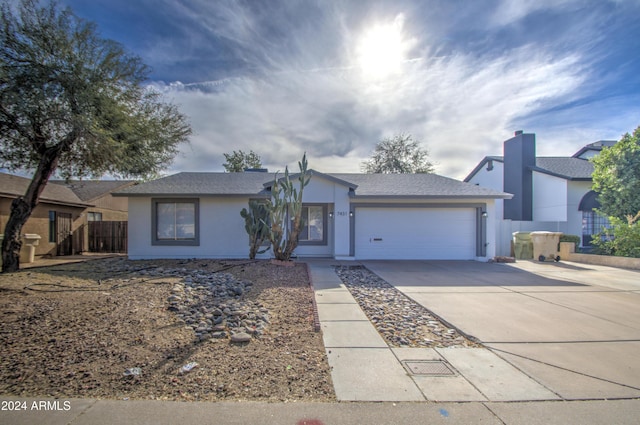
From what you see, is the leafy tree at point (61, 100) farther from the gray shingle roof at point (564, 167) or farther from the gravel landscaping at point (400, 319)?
the gray shingle roof at point (564, 167)

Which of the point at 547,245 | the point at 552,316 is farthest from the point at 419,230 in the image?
the point at 552,316

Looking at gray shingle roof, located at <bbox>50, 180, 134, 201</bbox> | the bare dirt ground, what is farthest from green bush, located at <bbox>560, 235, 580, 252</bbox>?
gray shingle roof, located at <bbox>50, 180, 134, 201</bbox>

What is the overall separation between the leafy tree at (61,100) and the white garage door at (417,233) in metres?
8.77

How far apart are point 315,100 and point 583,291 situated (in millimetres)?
9908

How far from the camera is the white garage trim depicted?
13.1 metres

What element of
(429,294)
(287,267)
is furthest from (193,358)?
(287,267)

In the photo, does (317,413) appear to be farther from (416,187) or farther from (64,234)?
(64,234)

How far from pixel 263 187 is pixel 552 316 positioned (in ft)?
33.1

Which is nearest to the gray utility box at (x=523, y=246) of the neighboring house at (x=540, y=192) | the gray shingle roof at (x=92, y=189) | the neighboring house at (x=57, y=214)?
the neighboring house at (x=540, y=192)

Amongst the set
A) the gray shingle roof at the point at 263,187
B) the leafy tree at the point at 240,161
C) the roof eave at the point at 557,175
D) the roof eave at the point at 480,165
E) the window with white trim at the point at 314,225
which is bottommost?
the window with white trim at the point at 314,225

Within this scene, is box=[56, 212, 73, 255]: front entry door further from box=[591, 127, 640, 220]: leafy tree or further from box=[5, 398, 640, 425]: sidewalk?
box=[591, 127, 640, 220]: leafy tree

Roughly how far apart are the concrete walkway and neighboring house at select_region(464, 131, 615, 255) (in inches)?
517

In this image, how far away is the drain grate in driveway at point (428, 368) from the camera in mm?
3451

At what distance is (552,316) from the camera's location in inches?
217
